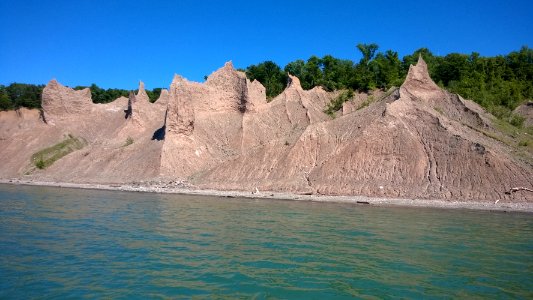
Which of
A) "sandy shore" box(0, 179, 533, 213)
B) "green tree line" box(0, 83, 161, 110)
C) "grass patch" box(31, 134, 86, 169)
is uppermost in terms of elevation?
"green tree line" box(0, 83, 161, 110)

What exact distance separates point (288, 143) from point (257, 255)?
29346mm

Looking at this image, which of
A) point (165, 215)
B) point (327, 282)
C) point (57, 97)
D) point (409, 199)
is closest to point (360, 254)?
point (327, 282)

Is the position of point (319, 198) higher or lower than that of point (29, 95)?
lower

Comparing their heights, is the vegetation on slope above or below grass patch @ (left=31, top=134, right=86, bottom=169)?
above

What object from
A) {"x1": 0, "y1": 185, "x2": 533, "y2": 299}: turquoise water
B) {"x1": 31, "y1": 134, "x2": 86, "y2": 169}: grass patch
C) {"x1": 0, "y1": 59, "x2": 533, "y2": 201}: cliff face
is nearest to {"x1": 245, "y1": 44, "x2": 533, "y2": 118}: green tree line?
{"x1": 0, "y1": 59, "x2": 533, "y2": 201}: cliff face

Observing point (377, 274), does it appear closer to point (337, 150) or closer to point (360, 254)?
point (360, 254)

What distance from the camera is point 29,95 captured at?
72688 mm

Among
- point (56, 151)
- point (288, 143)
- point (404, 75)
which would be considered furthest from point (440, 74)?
point (56, 151)

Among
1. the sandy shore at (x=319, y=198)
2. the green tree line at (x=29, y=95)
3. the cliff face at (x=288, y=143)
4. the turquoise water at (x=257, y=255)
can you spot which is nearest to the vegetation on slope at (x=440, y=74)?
the cliff face at (x=288, y=143)

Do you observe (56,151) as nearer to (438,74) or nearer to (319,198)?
(319,198)

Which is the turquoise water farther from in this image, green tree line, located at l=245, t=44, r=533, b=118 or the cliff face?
green tree line, located at l=245, t=44, r=533, b=118

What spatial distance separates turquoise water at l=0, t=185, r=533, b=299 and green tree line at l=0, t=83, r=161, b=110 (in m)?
56.8

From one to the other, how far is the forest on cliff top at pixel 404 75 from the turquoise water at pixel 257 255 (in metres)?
34.6

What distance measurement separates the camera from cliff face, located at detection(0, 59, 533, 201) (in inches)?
1337
